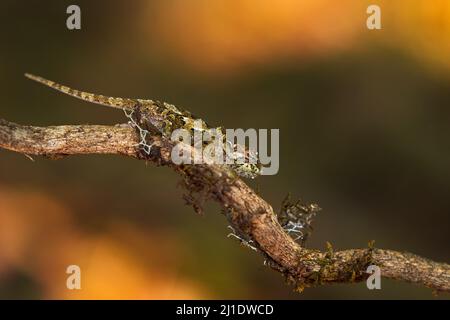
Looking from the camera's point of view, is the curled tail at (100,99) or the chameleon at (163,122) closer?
the chameleon at (163,122)

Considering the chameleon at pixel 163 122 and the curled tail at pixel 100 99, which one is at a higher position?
the curled tail at pixel 100 99

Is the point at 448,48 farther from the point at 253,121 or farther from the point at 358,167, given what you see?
the point at 253,121

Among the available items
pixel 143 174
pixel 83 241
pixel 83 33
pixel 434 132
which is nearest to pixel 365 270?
pixel 83 241

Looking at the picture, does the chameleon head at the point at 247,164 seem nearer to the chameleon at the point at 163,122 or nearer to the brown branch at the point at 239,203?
the chameleon at the point at 163,122

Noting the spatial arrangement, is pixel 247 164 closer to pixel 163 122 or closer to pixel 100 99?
pixel 163 122

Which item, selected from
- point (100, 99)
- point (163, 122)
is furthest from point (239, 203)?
point (100, 99)

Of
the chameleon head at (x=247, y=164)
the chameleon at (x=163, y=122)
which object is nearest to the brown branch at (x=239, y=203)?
the chameleon at (x=163, y=122)
